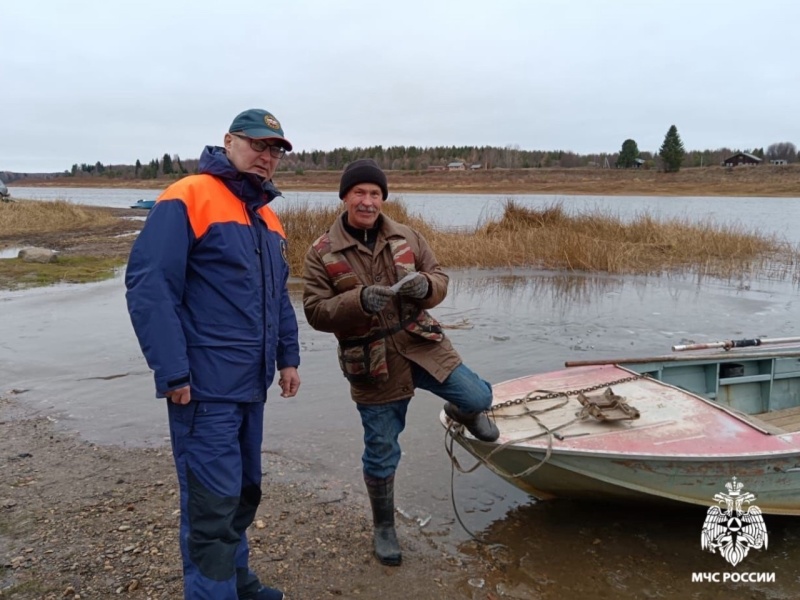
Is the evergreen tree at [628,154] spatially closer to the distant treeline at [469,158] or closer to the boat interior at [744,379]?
the distant treeline at [469,158]

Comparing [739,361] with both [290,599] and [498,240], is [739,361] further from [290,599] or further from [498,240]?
[498,240]

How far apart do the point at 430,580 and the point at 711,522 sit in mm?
1861

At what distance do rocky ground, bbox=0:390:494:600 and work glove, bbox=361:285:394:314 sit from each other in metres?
1.52

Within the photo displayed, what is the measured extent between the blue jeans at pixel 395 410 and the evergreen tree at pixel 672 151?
70.8m

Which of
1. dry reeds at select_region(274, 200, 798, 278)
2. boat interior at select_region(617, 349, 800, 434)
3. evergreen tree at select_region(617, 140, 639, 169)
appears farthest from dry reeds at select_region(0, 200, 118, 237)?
evergreen tree at select_region(617, 140, 639, 169)

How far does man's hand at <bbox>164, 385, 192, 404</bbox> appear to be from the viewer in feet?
7.75

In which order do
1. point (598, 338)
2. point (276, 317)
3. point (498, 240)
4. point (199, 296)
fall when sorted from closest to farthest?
point (199, 296)
point (276, 317)
point (598, 338)
point (498, 240)

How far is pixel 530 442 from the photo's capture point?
3.60 m

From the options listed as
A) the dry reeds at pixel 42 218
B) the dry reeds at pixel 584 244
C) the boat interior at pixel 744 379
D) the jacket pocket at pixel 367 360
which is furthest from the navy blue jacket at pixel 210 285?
the dry reeds at pixel 42 218

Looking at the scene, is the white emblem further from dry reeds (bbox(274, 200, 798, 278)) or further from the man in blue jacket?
dry reeds (bbox(274, 200, 798, 278))

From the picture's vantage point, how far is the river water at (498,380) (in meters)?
3.69

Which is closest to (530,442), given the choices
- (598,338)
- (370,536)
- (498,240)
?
(370,536)

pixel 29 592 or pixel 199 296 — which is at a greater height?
pixel 199 296

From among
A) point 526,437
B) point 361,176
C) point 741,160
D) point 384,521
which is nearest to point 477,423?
point 526,437
